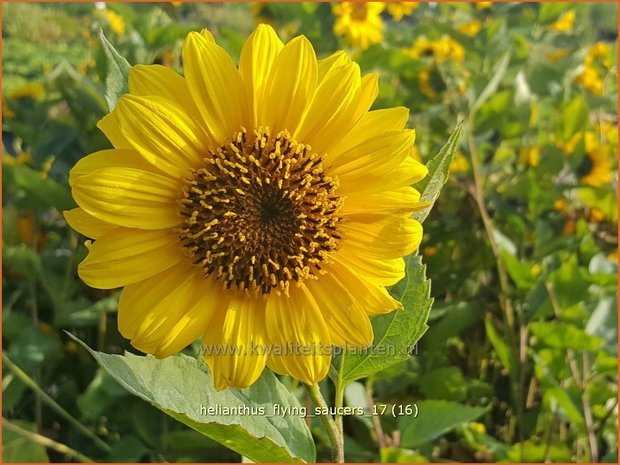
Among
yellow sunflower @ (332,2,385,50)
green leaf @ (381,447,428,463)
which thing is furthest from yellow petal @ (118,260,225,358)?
yellow sunflower @ (332,2,385,50)

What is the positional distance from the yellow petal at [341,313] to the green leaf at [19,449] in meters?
0.73

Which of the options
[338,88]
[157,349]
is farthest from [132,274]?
[338,88]

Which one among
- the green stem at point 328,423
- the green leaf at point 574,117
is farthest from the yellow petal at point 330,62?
the green leaf at point 574,117

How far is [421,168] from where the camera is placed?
655 millimetres

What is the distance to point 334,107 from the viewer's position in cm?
66

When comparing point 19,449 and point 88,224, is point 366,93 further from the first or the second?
point 19,449

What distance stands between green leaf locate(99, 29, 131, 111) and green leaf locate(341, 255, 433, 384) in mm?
368

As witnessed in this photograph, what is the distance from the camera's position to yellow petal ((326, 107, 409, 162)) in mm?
663

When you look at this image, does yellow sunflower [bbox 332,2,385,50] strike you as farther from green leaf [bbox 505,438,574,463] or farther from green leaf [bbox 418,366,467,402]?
green leaf [bbox 505,438,574,463]

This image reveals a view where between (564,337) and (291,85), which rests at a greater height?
(291,85)

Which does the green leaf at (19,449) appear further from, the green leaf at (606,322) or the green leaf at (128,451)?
the green leaf at (606,322)

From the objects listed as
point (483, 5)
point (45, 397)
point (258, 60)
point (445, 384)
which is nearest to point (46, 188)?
point (45, 397)

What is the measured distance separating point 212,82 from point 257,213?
15cm

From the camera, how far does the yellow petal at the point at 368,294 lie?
2.14 ft
